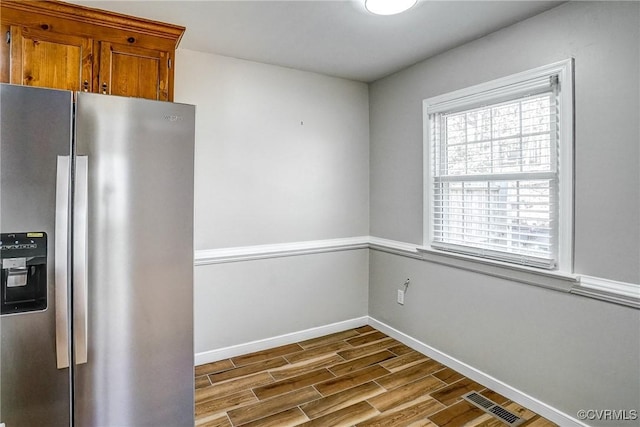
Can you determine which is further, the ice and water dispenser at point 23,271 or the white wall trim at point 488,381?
the white wall trim at point 488,381

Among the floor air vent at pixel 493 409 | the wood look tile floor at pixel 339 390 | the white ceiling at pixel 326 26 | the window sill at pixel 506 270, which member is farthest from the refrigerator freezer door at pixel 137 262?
the window sill at pixel 506 270

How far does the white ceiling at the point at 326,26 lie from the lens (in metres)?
2.10

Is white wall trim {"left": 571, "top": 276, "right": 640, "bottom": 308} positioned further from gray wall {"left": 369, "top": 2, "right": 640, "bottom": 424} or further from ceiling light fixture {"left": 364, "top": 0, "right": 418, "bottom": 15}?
ceiling light fixture {"left": 364, "top": 0, "right": 418, "bottom": 15}

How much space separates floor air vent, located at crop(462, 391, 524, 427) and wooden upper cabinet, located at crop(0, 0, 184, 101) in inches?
110

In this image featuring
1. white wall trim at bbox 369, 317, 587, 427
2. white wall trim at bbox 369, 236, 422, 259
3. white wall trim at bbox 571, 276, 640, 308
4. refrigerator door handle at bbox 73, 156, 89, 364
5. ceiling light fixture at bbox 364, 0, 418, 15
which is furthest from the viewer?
white wall trim at bbox 369, 236, 422, 259

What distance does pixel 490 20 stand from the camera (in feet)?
7.47

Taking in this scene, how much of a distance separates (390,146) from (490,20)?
1.32 meters

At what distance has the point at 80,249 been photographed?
1626mm

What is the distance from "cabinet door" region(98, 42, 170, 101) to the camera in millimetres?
2100

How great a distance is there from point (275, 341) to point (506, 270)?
6.45 feet

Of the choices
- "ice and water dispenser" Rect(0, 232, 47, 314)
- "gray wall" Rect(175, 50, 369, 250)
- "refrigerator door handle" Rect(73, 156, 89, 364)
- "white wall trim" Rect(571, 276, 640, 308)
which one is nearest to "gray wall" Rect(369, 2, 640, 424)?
"white wall trim" Rect(571, 276, 640, 308)

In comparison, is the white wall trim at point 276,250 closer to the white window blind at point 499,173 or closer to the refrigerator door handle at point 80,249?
the white window blind at point 499,173

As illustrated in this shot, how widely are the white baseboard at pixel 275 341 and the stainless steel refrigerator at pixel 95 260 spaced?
964 mm

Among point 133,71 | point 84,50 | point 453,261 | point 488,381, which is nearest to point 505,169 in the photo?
point 453,261
